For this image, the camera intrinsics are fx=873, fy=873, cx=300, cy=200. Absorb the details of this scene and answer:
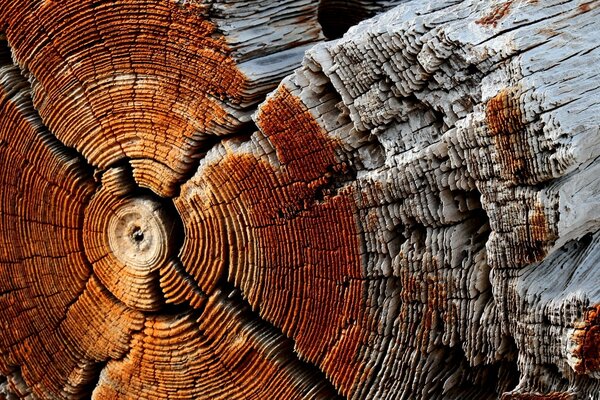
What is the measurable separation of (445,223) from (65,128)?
124 cm

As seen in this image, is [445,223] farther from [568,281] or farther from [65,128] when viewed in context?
[65,128]

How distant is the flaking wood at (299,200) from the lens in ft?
6.56

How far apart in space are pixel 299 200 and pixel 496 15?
0.70m

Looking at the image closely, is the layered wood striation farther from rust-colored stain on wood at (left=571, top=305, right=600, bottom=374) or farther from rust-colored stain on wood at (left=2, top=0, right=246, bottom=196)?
rust-colored stain on wood at (left=571, top=305, right=600, bottom=374)

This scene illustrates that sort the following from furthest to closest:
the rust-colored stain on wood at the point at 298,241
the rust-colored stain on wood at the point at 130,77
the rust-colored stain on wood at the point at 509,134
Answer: the rust-colored stain on wood at the point at 130,77 < the rust-colored stain on wood at the point at 298,241 < the rust-colored stain on wood at the point at 509,134

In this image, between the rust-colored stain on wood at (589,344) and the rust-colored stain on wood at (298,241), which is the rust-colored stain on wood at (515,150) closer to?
the rust-colored stain on wood at (589,344)

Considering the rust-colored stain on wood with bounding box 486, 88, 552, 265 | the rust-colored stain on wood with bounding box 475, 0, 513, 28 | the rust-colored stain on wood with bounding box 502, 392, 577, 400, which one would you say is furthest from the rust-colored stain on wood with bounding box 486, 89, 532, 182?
the rust-colored stain on wood with bounding box 502, 392, 577, 400

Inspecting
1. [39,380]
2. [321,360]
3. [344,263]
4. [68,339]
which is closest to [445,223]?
[344,263]

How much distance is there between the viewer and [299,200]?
2332 mm

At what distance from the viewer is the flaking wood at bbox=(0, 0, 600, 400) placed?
200 cm

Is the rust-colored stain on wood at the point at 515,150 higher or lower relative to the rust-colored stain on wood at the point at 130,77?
lower

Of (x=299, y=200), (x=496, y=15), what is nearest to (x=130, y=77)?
(x=299, y=200)

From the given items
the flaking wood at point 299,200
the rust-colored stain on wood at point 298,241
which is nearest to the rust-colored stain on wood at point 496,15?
the flaking wood at point 299,200

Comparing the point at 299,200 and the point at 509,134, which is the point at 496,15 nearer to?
the point at 509,134
